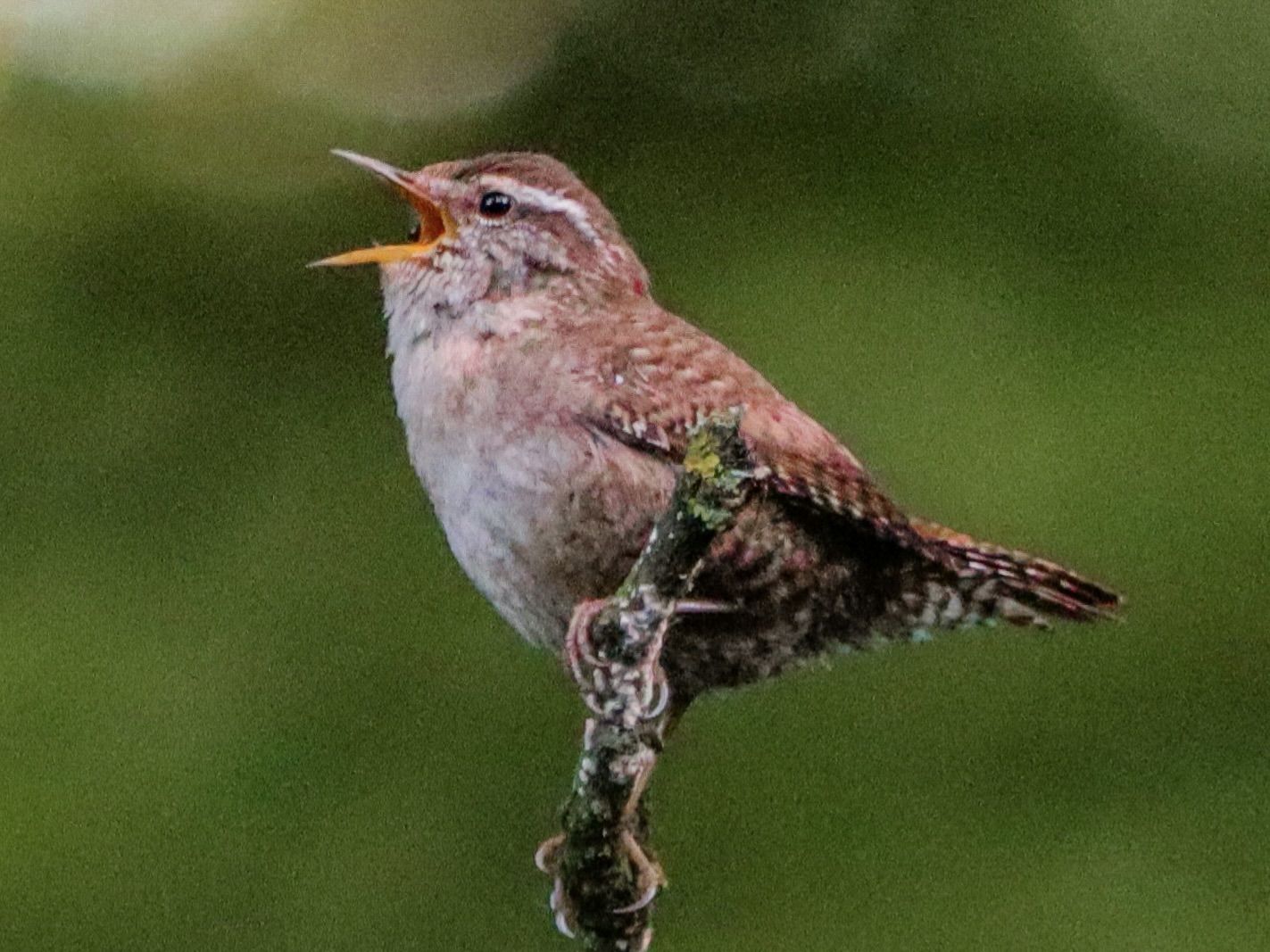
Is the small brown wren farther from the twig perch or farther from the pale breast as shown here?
the twig perch

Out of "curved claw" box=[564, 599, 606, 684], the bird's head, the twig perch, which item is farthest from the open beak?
the twig perch

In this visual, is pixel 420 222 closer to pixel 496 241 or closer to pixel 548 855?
pixel 496 241

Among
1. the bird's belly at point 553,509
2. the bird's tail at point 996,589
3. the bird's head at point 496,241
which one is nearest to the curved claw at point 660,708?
the bird's belly at point 553,509

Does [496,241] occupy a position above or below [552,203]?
below

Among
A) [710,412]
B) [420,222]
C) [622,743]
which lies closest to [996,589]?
[710,412]

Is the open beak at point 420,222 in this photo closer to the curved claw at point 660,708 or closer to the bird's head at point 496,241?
the bird's head at point 496,241

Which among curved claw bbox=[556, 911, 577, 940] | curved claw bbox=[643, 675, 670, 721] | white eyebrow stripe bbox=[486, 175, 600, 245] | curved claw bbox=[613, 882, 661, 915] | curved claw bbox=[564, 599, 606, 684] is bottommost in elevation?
curved claw bbox=[556, 911, 577, 940]
